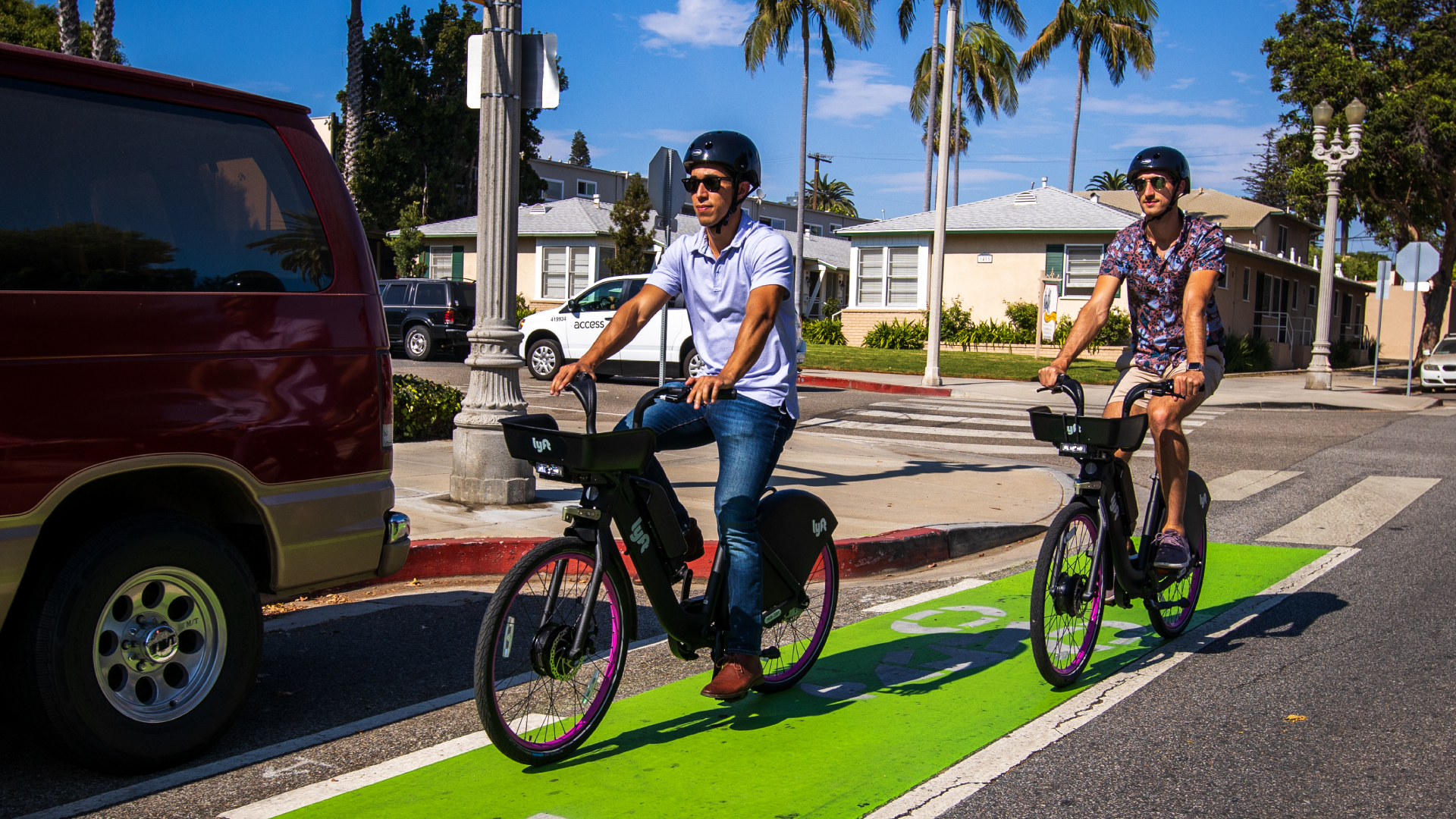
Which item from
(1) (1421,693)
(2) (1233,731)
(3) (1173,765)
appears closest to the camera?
(3) (1173,765)

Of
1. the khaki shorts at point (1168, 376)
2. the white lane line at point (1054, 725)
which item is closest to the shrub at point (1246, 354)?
the white lane line at point (1054, 725)

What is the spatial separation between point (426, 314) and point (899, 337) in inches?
553

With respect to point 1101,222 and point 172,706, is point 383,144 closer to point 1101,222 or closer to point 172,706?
point 1101,222

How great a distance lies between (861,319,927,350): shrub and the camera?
1300 inches

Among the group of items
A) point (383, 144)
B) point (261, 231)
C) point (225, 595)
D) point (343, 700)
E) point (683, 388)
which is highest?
point (383, 144)

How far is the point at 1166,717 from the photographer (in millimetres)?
4273

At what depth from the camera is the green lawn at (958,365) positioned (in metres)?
24.1

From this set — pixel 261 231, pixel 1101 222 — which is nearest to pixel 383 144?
pixel 1101 222

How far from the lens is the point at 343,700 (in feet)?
14.3

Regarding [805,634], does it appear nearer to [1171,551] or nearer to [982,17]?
[1171,551]

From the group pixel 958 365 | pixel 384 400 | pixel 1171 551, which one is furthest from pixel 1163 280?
pixel 958 365

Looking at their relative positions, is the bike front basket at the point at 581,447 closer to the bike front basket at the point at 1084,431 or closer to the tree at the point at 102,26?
the bike front basket at the point at 1084,431

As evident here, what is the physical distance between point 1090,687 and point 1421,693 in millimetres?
1287

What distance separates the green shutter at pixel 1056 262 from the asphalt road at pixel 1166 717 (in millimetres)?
26698
